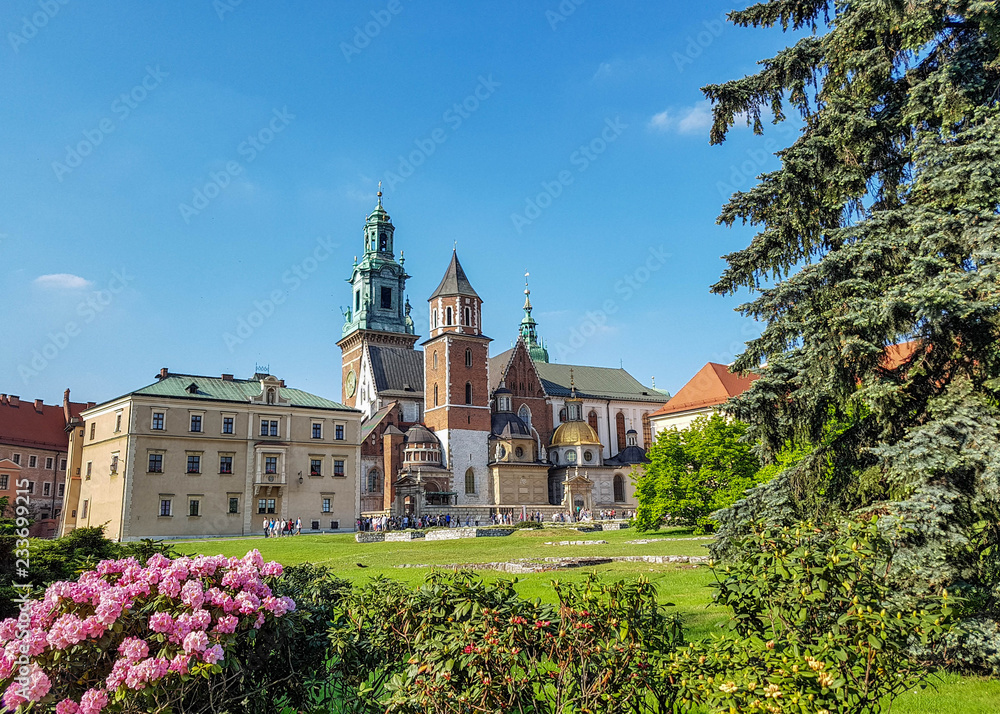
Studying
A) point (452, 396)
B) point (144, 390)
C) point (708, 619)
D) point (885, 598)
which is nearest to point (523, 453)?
point (452, 396)

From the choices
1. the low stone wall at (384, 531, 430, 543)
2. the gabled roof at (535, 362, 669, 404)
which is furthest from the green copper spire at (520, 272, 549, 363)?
the low stone wall at (384, 531, 430, 543)

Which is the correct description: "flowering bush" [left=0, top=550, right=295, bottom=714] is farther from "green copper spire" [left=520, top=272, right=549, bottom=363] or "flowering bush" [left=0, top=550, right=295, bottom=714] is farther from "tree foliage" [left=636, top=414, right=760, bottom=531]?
"green copper spire" [left=520, top=272, right=549, bottom=363]

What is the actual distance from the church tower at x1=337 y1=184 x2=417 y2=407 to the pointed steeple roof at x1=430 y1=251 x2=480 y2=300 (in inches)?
468

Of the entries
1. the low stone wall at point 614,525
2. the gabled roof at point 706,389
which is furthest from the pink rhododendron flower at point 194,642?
the gabled roof at point 706,389

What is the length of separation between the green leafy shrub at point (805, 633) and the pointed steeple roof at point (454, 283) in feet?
196

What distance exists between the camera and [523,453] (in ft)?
207

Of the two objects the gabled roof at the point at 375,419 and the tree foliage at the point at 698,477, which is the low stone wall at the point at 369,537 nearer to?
the tree foliage at the point at 698,477

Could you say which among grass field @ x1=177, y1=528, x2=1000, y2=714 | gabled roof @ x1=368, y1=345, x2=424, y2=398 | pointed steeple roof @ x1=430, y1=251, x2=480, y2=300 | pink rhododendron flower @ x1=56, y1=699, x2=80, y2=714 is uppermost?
pointed steeple roof @ x1=430, y1=251, x2=480, y2=300

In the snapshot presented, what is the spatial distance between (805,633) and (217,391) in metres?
47.2

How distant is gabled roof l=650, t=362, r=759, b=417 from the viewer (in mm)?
50094

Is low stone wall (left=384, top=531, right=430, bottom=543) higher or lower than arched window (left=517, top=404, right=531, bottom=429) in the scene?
lower

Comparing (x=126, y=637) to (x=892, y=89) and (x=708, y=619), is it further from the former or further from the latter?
(x=892, y=89)

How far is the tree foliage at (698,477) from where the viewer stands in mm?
30234

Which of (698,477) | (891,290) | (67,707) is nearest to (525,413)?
(698,477)
